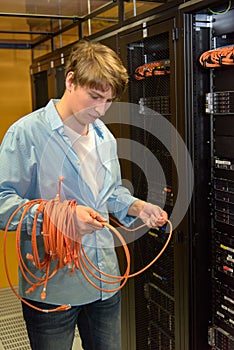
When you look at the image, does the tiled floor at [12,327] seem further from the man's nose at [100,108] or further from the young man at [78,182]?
the man's nose at [100,108]

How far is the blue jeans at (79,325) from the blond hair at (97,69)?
2.26 ft

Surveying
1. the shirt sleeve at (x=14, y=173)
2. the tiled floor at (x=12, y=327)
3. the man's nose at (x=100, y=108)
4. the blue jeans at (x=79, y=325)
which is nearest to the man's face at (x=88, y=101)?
the man's nose at (x=100, y=108)

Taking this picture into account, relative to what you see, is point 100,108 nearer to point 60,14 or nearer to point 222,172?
point 222,172

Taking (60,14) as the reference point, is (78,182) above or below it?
below

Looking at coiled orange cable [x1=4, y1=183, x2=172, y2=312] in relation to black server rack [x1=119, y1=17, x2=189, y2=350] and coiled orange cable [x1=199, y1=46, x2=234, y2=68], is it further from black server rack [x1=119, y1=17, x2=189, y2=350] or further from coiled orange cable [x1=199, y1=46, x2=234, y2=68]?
coiled orange cable [x1=199, y1=46, x2=234, y2=68]

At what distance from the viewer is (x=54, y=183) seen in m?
1.40

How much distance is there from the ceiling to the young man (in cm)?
100

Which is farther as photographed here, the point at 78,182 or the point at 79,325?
the point at 79,325

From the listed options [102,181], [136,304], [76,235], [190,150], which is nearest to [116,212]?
[102,181]

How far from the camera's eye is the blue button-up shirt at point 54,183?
1343 millimetres

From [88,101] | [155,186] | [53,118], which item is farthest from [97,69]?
[155,186]

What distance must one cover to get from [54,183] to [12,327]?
2247 mm

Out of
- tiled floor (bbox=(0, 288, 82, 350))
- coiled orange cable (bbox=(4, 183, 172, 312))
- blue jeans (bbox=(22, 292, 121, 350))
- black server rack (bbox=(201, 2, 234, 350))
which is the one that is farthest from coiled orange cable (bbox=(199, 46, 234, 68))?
Answer: tiled floor (bbox=(0, 288, 82, 350))

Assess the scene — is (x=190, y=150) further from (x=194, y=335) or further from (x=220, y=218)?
(x=194, y=335)
